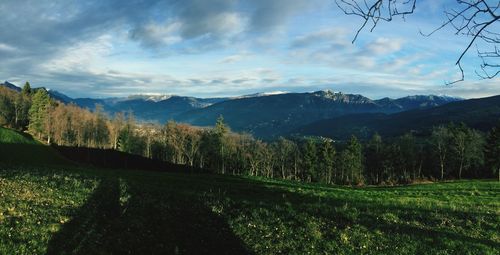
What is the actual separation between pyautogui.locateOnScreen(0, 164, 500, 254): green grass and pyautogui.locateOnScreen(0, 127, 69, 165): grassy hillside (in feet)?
156

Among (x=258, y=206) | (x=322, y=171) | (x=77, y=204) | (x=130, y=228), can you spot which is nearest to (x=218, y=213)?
(x=258, y=206)

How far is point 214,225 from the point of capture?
1723cm

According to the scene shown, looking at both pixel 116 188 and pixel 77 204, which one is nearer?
pixel 77 204

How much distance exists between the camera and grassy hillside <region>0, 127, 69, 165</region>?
64400 millimetres

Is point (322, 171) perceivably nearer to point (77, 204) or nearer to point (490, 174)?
point (490, 174)

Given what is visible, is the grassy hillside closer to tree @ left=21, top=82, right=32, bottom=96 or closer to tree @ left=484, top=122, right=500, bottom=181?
tree @ left=484, top=122, right=500, bottom=181

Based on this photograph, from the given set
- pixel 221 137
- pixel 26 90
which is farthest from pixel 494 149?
pixel 26 90

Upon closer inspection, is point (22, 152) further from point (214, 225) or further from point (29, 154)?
point (214, 225)

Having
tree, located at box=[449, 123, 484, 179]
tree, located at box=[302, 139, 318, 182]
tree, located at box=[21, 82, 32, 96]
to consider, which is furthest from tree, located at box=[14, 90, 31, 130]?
tree, located at box=[449, 123, 484, 179]

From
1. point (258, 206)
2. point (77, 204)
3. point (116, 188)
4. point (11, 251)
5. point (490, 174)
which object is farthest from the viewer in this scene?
point (490, 174)

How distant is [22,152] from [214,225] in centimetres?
6603

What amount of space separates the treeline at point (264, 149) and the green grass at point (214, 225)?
111m

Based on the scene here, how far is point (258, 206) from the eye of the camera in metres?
20.5

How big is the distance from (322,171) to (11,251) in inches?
5721
